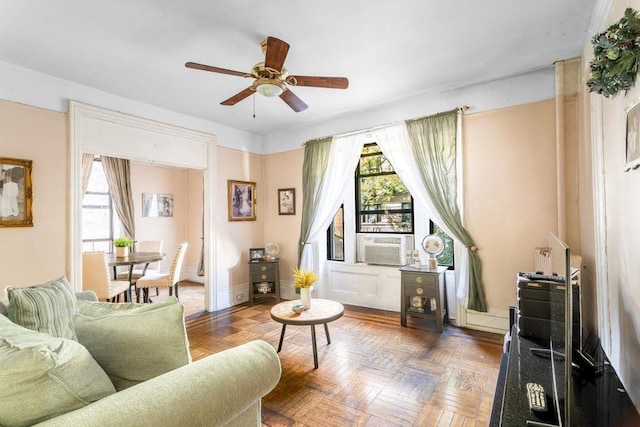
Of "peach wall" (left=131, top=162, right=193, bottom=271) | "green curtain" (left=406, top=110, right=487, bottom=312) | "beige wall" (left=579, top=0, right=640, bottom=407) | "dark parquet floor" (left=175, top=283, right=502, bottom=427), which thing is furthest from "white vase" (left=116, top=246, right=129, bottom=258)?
"beige wall" (left=579, top=0, right=640, bottom=407)

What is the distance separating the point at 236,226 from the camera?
4.71 metres

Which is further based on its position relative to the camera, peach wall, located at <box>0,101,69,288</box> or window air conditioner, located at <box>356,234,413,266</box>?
window air conditioner, located at <box>356,234,413,266</box>

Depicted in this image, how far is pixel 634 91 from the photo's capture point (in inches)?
55.6

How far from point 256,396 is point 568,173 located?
125 inches

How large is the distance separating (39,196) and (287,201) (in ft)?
9.44

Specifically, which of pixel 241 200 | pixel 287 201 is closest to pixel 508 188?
pixel 287 201

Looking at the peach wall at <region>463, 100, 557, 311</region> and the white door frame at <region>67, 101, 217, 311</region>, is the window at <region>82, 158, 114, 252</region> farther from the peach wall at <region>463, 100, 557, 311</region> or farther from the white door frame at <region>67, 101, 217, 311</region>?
the peach wall at <region>463, 100, 557, 311</region>

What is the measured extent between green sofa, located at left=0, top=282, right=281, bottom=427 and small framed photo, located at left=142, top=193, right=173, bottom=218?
549 centimetres

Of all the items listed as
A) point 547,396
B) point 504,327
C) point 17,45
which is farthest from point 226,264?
point 547,396

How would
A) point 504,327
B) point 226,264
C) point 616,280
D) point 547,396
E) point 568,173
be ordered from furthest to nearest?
1. point 226,264
2. point 504,327
3. point 568,173
4. point 616,280
5. point 547,396

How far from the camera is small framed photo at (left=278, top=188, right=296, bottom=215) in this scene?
4805 mm

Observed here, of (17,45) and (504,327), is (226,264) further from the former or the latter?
(504,327)

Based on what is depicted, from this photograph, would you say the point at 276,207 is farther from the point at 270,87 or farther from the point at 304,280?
the point at 270,87

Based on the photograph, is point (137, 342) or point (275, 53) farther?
point (275, 53)
